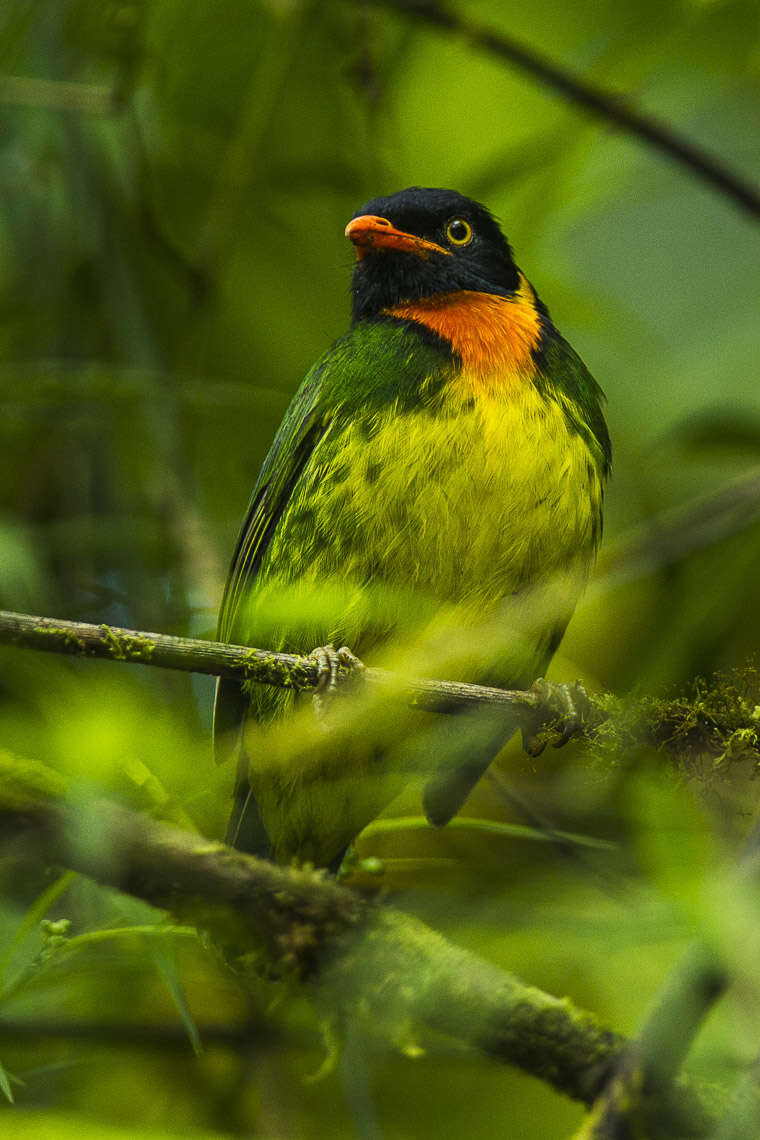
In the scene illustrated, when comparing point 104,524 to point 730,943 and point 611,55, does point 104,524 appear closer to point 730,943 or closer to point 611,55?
point 611,55

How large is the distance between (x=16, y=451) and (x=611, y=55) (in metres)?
2.38

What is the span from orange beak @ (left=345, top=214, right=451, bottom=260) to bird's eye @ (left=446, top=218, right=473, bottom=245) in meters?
0.11

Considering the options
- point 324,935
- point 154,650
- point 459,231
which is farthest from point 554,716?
point 459,231

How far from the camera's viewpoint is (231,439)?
4227 mm

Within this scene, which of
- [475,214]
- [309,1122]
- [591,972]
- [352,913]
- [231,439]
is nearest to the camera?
[352,913]

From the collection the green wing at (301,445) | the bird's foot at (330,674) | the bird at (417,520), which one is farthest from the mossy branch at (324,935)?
the green wing at (301,445)

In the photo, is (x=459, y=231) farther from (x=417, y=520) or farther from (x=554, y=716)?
(x=554, y=716)

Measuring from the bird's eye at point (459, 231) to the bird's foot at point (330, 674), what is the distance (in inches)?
53.0

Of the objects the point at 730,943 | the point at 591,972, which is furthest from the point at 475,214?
the point at 730,943

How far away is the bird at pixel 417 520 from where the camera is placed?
2.78 metres

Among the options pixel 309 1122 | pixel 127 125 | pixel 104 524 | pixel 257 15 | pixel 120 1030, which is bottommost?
pixel 309 1122

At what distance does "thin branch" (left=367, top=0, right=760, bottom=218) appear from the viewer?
324 cm

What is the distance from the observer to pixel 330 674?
2553 millimetres

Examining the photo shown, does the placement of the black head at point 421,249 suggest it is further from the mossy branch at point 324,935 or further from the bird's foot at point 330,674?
the mossy branch at point 324,935
